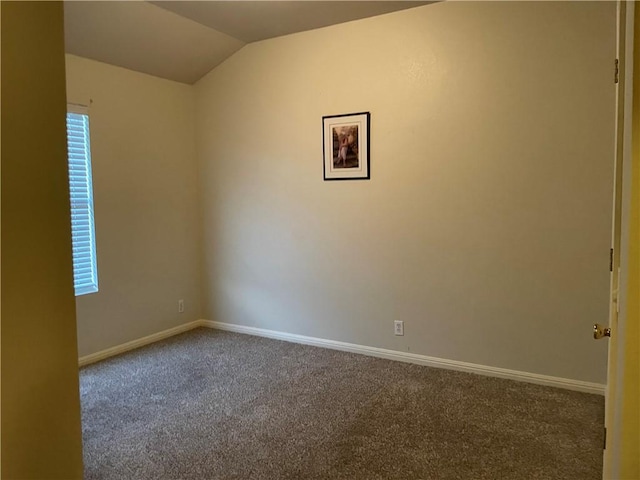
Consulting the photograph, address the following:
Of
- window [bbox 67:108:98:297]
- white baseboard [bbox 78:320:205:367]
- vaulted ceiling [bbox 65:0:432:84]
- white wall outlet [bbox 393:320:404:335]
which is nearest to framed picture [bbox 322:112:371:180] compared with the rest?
vaulted ceiling [bbox 65:0:432:84]

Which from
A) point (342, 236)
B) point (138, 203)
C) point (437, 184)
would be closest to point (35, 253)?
point (437, 184)

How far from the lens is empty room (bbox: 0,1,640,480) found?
2.68 metres

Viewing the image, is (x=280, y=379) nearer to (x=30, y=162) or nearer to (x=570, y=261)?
(x=570, y=261)

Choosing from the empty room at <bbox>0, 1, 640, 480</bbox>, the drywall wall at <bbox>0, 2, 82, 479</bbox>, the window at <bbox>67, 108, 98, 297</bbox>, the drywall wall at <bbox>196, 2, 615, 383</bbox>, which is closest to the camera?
the drywall wall at <bbox>0, 2, 82, 479</bbox>

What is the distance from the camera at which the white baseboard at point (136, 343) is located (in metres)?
3.87

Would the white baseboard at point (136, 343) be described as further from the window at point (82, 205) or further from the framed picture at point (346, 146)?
the framed picture at point (346, 146)

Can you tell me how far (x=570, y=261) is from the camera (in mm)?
3148

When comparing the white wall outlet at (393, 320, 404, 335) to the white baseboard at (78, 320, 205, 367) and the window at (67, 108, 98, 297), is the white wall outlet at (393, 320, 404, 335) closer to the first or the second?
the white baseboard at (78, 320, 205, 367)

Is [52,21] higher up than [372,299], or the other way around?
[52,21]

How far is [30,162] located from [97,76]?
3.43 meters

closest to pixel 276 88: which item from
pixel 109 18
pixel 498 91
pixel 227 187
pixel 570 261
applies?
pixel 227 187

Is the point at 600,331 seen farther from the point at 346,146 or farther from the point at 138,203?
the point at 138,203

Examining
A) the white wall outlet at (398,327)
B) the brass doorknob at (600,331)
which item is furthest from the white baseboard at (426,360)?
the brass doorknob at (600,331)

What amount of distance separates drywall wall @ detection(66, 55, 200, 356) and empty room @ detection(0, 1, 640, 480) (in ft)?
0.06
